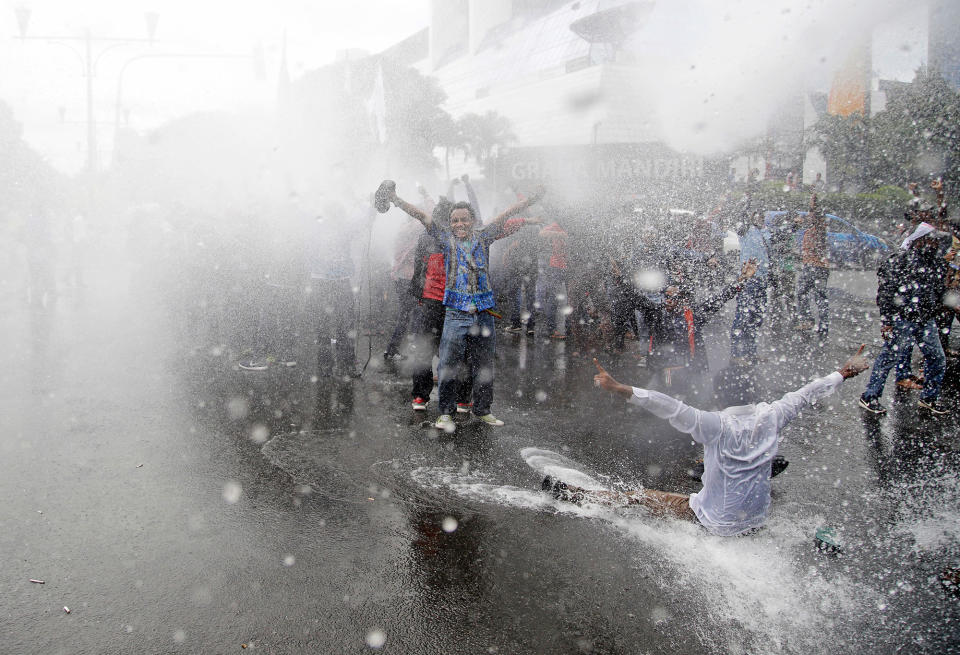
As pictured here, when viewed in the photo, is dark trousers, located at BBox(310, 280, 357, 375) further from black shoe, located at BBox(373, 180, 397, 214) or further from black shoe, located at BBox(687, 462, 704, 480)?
black shoe, located at BBox(687, 462, 704, 480)

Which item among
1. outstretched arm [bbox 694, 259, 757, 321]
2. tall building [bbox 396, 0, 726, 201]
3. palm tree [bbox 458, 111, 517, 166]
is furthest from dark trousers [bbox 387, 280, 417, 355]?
palm tree [bbox 458, 111, 517, 166]

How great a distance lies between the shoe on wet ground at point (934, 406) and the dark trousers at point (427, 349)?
3.79m

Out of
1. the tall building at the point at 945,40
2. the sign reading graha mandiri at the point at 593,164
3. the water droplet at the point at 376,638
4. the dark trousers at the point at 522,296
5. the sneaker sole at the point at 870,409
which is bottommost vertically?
the water droplet at the point at 376,638

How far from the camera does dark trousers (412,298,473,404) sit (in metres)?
5.64

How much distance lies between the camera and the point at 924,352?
5.89 meters

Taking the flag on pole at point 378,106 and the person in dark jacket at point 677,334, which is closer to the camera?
the person in dark jacket at point 677,334

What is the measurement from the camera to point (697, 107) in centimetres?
3775

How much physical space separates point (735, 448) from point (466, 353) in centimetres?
257

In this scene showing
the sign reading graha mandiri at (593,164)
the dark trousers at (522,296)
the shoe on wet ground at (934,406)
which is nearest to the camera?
the shoe on wet ground at (934,406)

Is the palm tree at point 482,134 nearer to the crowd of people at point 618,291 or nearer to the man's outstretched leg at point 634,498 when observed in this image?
the crowd of people at point 618,291

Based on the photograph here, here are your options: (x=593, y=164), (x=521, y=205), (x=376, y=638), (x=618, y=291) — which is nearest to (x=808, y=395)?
(x=376, y=638)

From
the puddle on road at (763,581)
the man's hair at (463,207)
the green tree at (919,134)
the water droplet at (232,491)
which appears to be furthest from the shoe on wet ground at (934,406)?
the green tree at (919,134)

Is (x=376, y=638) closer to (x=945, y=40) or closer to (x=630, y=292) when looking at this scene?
(x=630, y=292)

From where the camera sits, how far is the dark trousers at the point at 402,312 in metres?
7.53
